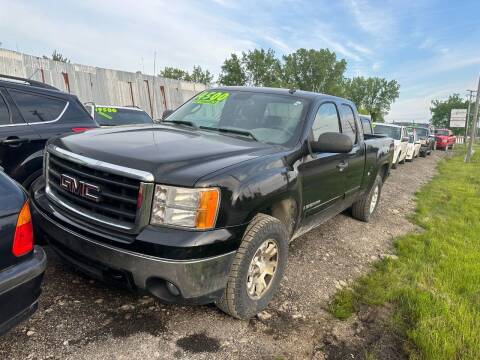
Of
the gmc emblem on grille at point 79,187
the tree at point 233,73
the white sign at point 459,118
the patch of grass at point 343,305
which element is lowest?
the patch of grass at point 343,305

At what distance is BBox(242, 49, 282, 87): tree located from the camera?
58.0 m

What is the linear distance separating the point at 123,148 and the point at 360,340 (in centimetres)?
226

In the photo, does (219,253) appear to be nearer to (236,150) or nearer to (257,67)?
→ (236,150)

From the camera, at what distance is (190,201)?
2.30 metres

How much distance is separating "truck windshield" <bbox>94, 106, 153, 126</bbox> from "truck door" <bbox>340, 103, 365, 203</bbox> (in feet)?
16.5

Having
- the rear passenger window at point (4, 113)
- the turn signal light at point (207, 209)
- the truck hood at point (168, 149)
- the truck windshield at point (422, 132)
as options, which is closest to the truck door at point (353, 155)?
the truck hood at point (168, 149)

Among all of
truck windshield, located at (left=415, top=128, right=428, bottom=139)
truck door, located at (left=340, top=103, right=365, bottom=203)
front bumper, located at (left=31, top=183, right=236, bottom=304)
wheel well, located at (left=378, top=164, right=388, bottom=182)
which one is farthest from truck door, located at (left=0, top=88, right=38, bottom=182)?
truck windshield, located at (left=415, top=128, right=428, bottom=139)

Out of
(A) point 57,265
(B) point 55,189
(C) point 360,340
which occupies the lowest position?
Answer: (C) point 360,340

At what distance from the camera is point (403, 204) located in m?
7.95

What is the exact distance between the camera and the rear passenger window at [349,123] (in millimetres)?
4574

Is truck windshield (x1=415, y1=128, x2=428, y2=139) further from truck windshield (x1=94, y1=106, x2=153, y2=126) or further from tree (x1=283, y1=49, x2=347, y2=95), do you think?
tree (x1=283, y1=49, x2=347, y2=95)

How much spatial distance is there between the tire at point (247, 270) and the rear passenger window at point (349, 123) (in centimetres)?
→ 215

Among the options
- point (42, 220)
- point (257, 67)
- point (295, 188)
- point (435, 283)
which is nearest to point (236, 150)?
point (295, 188)

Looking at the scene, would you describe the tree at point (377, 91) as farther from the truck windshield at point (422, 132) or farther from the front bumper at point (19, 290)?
the front bumper at point (19, 290)
